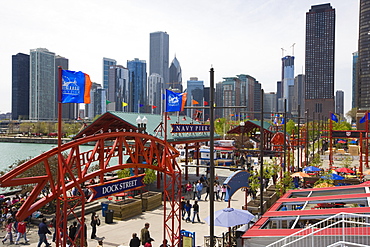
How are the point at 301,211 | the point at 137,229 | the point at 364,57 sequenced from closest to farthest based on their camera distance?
the point at 301,211 → the point at 137,229 → the point at 364,57

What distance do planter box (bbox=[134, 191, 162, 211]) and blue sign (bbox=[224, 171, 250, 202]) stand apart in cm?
885

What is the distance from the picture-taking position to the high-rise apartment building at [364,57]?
122400 mm

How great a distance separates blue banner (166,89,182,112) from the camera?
54.9 ft

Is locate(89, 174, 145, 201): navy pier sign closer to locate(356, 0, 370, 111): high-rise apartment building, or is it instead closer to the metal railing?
the metal railing

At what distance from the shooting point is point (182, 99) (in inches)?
674

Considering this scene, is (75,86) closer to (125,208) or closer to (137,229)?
(137,229)

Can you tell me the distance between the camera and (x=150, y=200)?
24.3 metres

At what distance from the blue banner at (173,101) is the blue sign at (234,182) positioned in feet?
14.0

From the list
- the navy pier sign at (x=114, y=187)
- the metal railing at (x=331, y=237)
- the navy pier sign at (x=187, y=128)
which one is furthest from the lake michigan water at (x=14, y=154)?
the metal railing at (x=331, y=237)

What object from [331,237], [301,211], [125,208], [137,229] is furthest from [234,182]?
[125,208]

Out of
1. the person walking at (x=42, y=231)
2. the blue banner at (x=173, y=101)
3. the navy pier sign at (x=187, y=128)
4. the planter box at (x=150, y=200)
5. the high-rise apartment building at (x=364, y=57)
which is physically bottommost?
the planter box at (x=150, y=200)

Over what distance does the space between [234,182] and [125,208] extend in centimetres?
858

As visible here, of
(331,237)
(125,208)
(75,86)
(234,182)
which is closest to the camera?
(331,237)

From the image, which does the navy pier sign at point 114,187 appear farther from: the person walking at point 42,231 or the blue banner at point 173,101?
the person walking at point 42,231
